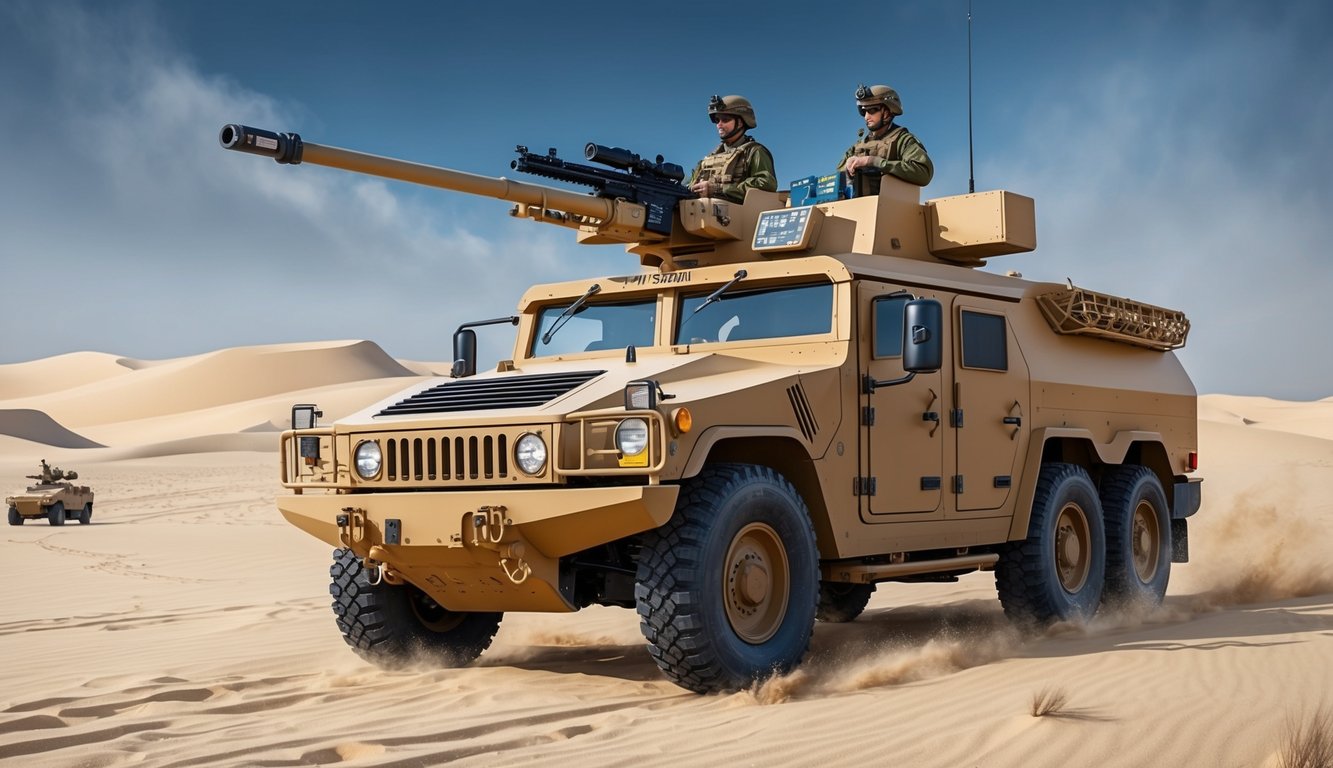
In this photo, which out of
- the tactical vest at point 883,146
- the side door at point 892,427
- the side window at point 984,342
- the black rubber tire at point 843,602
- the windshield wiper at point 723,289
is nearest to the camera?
the side door at point 892,427

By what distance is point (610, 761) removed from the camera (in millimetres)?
5359

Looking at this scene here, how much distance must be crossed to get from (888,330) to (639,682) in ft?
7.94

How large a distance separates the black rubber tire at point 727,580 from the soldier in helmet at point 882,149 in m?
3.14

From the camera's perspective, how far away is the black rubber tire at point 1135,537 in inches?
416

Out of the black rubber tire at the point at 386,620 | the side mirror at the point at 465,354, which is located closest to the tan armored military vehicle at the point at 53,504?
the side mirror at the point at 465,354

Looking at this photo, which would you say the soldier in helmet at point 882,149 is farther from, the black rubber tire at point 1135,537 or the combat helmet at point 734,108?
the black rubber tire at point 1135,537

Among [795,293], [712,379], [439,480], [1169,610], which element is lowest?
[1169,610]

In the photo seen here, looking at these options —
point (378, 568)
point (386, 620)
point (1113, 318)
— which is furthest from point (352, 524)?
point (1113, 318)

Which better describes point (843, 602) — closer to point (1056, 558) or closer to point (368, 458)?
point (1056, 558)

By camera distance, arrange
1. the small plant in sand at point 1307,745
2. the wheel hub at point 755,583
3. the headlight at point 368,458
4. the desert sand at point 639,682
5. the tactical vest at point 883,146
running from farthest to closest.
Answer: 1. the tactical vest at point 883,146
2. the headlight at point 368,458
3. the wheel hub at point 755,583
4. the desert sand at point 639,682
5. the small plant in sand at point 1307,745

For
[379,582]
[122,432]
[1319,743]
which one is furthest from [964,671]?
[122,432]

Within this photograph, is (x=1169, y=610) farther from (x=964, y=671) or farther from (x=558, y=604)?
(x=558, y=604)

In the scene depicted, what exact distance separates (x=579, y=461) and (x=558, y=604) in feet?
2.74

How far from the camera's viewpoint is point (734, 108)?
34.2 ft
